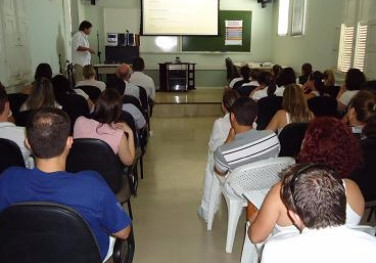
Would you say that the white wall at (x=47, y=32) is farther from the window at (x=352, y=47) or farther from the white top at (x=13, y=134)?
the window at (x=352, y=47)

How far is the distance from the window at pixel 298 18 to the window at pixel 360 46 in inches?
97.0

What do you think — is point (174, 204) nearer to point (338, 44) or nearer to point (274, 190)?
point (274, 190)

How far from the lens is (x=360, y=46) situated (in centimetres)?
559

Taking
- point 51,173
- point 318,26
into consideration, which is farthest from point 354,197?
point 318,26

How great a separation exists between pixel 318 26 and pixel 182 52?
12.9 ft

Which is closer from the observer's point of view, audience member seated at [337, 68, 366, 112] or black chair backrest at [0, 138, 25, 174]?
black chair backrest at [0, 138, 25, 174]

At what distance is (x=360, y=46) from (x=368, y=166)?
3828mm

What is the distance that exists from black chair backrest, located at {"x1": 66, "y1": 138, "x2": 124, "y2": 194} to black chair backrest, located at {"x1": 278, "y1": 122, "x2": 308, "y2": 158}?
124 centimetres

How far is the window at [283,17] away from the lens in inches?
357

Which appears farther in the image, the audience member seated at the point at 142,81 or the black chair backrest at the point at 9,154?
the audience member seated at the point at 142,81

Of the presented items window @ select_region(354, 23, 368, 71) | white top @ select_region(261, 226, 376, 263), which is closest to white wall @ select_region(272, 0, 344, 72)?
window @ select_region(354, 23, 368, 71)

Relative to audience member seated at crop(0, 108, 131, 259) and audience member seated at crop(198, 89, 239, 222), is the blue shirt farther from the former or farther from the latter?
audience member seated at crop(198, 89, 239, 222)

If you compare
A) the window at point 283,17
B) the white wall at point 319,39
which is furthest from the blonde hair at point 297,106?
the window at point 283,17

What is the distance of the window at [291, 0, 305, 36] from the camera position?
8000 millimetres
